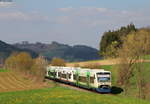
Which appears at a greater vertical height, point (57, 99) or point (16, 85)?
point (16, 85)

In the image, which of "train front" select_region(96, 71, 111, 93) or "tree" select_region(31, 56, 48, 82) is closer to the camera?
"train front" select_region(96, 71, 111, 93)

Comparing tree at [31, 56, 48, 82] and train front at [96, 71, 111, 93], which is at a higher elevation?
tree at [31, 56, 48, 82]

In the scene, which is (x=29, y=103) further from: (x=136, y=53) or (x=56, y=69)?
(x=56, y=69)

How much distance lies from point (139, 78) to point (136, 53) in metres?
9.40

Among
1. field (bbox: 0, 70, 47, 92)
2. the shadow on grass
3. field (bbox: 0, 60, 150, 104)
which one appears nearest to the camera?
field (bbox: 0, 60, 150, 104)

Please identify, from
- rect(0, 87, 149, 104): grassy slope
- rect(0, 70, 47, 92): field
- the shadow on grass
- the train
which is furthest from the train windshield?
rect(0, 87, 149, 104): grassy slope

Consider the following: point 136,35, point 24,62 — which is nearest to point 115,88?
point 136,35

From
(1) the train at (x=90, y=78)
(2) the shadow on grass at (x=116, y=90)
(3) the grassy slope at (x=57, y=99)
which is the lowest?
(2) the shadow on grass at (x=116, y=90)

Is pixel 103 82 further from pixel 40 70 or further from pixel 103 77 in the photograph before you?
pixel 40 70

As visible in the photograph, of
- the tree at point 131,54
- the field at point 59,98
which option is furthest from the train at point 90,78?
the field at point 59,98

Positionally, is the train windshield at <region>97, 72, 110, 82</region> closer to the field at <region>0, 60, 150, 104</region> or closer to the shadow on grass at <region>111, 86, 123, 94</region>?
the shadow on grass at <region>111, 86, 123, 94</region>

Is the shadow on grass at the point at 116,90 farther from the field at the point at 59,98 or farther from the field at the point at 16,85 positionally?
the field at the point at 59,98

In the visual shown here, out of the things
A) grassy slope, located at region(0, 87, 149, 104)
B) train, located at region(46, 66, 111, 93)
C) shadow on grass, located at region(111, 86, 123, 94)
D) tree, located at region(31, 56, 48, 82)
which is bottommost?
shadow on grass, located at region(111, 86, 123, 94)

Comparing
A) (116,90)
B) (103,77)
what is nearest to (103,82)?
(103,77)
